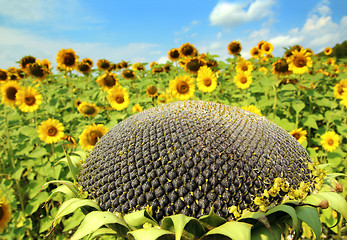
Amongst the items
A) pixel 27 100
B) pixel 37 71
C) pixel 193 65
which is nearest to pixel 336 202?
pixel 193 65

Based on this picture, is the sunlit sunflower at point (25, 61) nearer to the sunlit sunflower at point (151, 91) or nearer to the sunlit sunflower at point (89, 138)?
the sunlit sunflower at point (151, 91)

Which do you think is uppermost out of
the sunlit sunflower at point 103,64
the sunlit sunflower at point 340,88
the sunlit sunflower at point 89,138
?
the sunlit sunflower at point 103,64

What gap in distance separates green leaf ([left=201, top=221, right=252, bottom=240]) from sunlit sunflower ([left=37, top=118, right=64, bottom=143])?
3453mm

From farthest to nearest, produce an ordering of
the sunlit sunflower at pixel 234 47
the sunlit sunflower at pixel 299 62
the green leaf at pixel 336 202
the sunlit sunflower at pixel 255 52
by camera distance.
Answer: the sunlit sunflower at pixel 255 52, the sunlit sunflower at pixel 234 47, the sunlit sunflower at pixel 299 62, the green leaf at pixel 336 202

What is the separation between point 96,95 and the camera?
17.3 ft

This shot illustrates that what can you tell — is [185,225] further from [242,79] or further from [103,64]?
[103,64]

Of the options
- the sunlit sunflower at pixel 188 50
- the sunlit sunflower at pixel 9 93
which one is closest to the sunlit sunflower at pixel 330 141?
the sunlit sunflower at pixel 188 50

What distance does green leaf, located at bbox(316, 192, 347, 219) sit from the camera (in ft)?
4.43

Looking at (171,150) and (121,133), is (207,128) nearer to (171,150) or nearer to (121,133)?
(171,150)

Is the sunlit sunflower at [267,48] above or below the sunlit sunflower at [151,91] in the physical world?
above

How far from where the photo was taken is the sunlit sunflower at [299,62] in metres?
4.45

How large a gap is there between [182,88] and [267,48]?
470cm

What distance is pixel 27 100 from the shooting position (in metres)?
4.17

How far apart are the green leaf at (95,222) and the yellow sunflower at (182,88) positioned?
3.29 metres
